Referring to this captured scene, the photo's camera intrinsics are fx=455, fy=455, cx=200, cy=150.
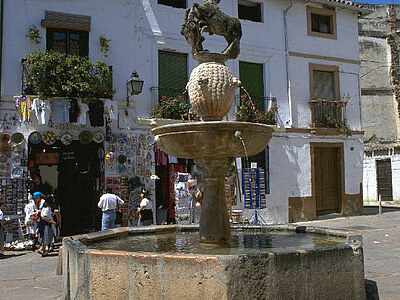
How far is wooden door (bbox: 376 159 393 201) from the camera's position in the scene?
23.7 metres

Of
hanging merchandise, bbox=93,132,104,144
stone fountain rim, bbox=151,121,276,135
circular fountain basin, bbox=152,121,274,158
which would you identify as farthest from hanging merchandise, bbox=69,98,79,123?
stone fountain rim, bbox=151,121,276,135

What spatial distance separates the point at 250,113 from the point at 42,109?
22.5 feet

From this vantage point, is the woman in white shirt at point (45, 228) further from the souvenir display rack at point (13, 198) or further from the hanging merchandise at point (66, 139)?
the hanging merchandise at point (66, 139)

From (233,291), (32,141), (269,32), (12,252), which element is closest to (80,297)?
(233,291)

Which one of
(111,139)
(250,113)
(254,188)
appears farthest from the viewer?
(250,113)

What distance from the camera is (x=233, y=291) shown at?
3.79 metres

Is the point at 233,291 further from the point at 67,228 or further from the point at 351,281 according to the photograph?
the point at 67,228

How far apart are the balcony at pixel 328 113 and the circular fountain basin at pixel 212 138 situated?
12.4 meters

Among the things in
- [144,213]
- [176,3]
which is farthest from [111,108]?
[176,3]

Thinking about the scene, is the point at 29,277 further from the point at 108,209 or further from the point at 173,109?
the point at 173,109

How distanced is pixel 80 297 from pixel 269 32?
14.1m

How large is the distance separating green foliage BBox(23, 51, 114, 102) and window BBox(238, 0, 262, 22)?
6.38 m

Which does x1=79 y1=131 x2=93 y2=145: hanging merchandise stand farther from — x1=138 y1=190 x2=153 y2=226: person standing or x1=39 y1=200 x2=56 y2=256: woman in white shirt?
x1=39 y1=200 x2=56 y2=256: woman in white shirt

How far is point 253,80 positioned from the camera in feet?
53.9
